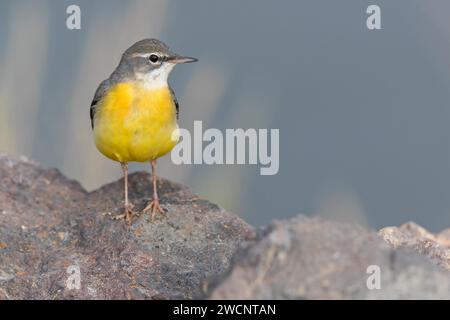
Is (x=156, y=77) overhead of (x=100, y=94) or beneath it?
overhead

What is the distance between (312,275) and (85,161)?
463 centimetres

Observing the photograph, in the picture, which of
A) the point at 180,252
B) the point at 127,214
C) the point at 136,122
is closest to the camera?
the point at 180,252

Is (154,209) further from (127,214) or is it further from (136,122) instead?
(136,122)

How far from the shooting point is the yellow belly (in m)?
6.21

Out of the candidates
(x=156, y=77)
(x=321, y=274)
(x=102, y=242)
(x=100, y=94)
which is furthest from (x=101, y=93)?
(x=321, y=274)

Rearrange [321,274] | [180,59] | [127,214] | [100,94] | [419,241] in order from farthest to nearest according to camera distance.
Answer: [100,94], [180,59], [419,241], [127,214], [321,274]

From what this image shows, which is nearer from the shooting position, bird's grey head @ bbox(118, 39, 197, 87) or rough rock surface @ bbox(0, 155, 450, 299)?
rough rock surface @ bbox(0, 155, 450, 299)

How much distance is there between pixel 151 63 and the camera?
6465 millimetres

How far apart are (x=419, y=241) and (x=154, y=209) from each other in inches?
67.7

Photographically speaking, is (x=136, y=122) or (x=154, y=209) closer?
(x=154, y=209)

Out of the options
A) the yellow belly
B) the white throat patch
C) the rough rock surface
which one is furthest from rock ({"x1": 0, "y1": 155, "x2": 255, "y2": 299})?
the white throat patch

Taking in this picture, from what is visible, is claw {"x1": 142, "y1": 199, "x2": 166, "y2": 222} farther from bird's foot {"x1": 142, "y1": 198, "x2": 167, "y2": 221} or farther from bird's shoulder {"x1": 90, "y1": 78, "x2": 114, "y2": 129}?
bird's shoulder {"x1": 90, "y1": 78, "x2": 114, "y2": 129}
